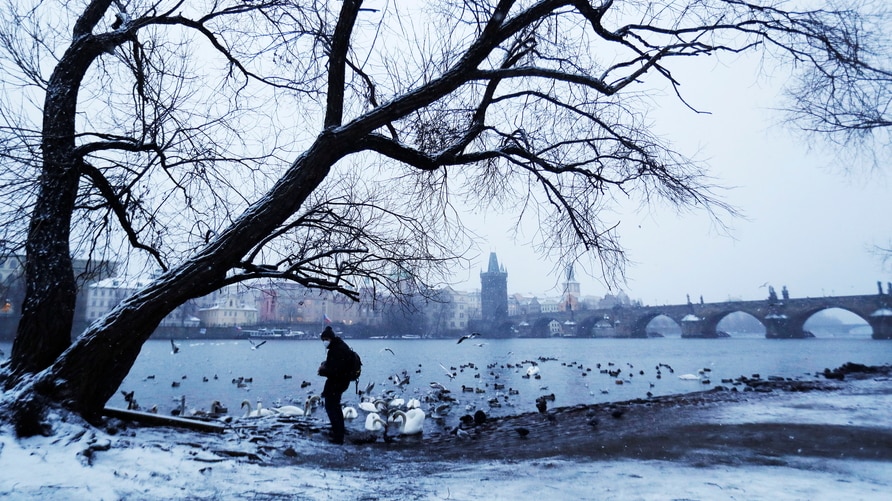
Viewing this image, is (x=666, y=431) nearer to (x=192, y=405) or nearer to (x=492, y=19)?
(x=492, y=19)

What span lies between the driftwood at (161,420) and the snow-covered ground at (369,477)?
743 millimetres

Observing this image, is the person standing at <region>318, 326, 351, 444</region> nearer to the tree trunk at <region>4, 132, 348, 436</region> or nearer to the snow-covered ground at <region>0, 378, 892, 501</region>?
the snow-covered ground at <region>0, 378, 892, 501</region>

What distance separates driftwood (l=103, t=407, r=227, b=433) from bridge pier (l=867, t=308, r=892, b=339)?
95.6 meters

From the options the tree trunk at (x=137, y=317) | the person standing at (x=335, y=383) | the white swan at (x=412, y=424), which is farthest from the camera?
the white swan at (x=412, y=424)

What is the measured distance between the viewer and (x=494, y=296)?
359 feet

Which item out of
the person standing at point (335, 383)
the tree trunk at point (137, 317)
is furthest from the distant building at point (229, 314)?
the tree trunk at point (137, 317)

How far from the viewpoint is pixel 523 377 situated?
75.1 ft

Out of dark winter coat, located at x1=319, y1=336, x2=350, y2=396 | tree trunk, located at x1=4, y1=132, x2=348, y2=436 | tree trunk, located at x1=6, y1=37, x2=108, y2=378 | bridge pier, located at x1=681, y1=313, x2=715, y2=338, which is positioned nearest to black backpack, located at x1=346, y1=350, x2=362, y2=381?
dark winter coat, located at x1=319, y1=336, x2=350, y2=396

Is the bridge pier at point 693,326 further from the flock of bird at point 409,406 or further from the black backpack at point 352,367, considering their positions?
the black backpack at point 352,367

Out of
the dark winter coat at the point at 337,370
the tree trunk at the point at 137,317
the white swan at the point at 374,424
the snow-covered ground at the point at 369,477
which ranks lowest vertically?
the white swan at the point at 374,424

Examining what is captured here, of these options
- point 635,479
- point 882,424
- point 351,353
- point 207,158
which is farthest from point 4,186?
point 882,424

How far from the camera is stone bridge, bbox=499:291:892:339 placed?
233ft

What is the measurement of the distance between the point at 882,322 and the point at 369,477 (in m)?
97.4

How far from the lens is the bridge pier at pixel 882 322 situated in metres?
69.1
